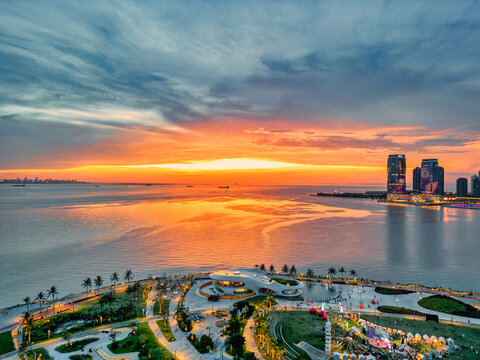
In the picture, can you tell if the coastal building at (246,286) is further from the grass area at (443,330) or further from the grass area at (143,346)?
the grass area at (143,346)

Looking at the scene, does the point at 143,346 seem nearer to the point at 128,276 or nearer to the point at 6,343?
the point at 6,343

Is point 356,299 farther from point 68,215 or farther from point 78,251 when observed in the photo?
point 68,215

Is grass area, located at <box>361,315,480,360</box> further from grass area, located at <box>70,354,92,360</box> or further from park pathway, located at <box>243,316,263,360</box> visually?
grass area, located at <box>70,354,92,360</box>

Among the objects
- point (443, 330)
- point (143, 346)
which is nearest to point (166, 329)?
point (143, 346)

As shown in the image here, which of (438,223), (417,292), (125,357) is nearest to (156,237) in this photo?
(125,357)

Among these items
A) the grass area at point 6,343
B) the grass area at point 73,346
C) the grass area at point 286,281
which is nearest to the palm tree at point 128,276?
the grass area at point 6,343

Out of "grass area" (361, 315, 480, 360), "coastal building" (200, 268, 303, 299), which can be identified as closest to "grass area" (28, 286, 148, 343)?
"coastal building" (200, 268, 303, 299)
